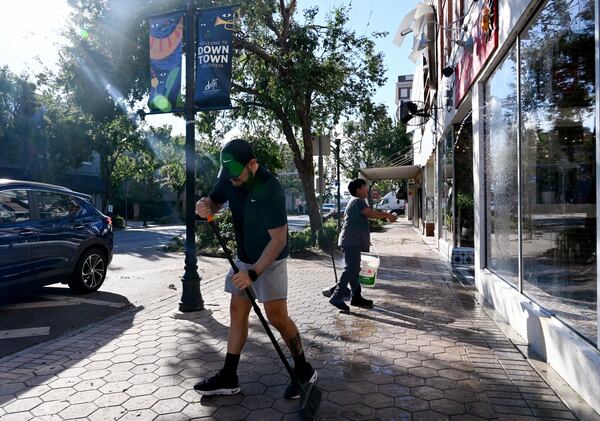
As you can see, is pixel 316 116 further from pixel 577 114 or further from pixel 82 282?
pixel 577 114

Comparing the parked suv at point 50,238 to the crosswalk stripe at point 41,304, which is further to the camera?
the crosswalk stripe at point 41,304

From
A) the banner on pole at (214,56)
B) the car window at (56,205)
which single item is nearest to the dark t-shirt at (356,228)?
the banner on pole at (214,56)

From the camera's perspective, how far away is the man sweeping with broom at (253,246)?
3336 millimetres

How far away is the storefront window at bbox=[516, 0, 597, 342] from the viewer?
3893 mm

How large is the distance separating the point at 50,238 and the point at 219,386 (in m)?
4.27

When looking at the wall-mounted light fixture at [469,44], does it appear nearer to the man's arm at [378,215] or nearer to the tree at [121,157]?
the man's arm at [378,215]

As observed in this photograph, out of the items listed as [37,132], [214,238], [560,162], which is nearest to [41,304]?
[560,162]

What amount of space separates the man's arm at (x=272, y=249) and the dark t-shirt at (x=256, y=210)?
5cm

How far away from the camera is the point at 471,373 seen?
13.3 ft

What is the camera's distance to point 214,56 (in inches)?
259

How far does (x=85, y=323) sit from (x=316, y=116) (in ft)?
35.8

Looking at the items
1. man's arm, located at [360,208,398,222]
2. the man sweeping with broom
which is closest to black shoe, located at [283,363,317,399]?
the man sweeping with broom

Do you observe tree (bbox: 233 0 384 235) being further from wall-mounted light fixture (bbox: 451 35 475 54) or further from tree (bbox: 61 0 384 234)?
wall-mounted light fixture (bbox: 451 35 475 54)

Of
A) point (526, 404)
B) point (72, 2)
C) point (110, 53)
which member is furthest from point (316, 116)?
point (526, 404)
